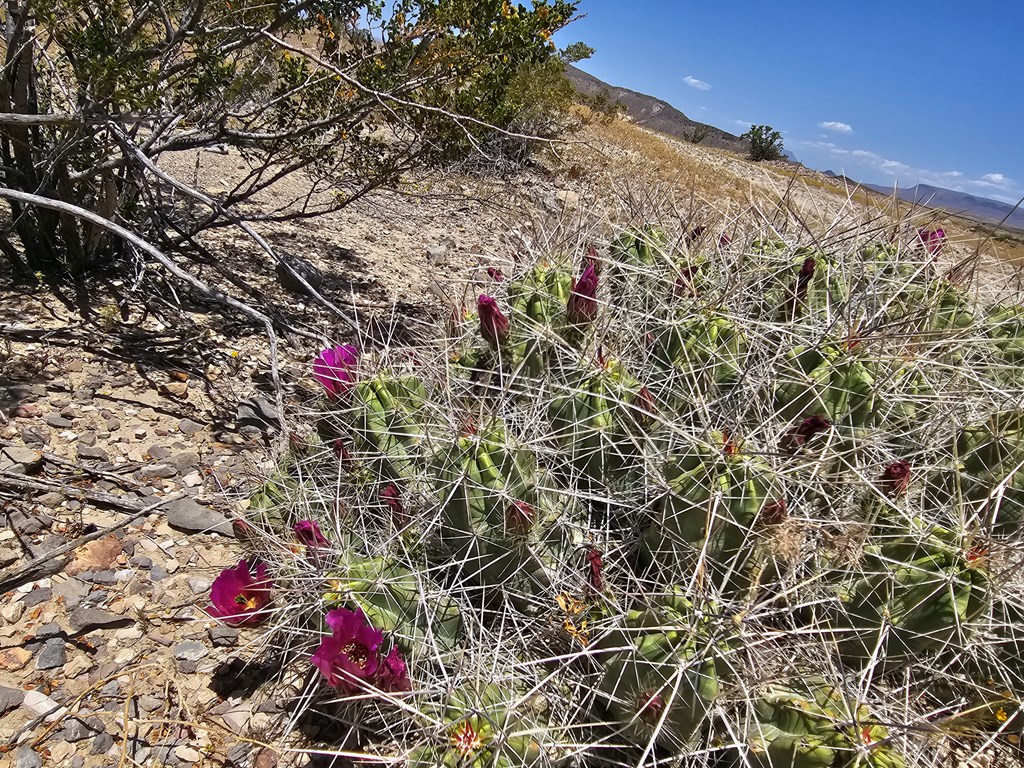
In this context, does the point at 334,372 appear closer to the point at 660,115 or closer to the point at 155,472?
the point at 155,472

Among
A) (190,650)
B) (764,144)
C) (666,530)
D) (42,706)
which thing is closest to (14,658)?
(42,706)

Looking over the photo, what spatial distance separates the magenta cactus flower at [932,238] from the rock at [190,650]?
127 inches

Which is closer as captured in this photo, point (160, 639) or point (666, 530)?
point (666, 530)

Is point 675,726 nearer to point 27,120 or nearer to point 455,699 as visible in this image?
point 455,699

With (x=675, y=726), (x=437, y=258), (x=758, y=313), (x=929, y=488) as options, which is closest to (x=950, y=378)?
(x=929, y=488)

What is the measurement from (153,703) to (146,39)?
9.84ft

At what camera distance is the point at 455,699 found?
1479 mm

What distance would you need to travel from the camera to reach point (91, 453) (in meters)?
2.36

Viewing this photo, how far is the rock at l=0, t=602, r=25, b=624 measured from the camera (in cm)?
178

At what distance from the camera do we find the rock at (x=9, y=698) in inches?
62.0

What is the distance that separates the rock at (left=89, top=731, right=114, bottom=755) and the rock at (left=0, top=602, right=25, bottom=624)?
491mm

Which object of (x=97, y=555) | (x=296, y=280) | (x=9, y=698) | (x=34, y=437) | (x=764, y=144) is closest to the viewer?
(x=9, y=698)

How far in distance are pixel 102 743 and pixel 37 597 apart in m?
0.57

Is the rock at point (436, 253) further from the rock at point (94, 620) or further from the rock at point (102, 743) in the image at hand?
the rock at point (102, 743)
